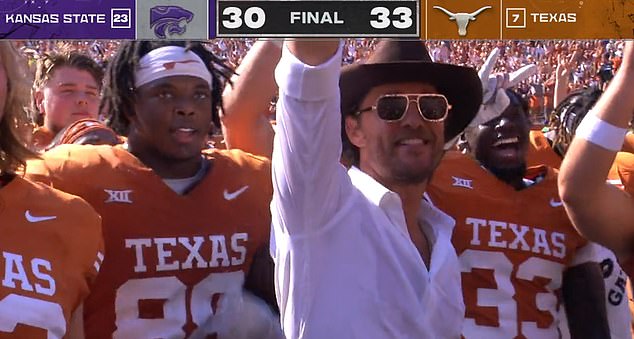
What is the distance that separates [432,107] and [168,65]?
24.3 inches

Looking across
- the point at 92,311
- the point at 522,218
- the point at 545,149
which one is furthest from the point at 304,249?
the point at 545,149

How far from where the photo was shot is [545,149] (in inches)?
130

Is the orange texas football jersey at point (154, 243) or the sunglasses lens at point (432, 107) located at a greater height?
the sunglasses lens at point (432, 107)

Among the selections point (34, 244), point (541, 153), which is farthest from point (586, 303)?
point (34, 244)

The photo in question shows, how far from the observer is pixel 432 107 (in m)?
1.74

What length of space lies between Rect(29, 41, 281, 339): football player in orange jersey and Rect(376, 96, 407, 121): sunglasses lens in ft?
1.59

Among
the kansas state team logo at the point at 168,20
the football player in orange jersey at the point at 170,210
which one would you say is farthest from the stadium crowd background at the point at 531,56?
the kansas state team logo at the point at 168,20

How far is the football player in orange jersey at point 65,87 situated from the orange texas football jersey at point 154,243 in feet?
2.73

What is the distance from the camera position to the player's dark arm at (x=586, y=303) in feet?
8.17

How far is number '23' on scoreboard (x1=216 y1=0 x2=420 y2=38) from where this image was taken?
1.74 metres

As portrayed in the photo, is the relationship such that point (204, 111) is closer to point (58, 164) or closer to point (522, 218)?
point (58, 164)

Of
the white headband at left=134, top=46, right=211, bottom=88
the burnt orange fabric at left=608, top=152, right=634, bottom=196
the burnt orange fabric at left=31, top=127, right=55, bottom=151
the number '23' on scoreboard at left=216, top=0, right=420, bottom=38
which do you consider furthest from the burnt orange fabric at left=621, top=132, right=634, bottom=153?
the burnt orange fabric at left=31, top=127, right=55, bottom=151

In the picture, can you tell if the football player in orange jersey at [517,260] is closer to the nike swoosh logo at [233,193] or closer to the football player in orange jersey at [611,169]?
the football player in orange jersey at [611,169]

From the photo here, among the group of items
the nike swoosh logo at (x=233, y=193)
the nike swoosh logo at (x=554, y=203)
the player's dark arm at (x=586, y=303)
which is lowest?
the player's dark arm at (x=586, y=303)
